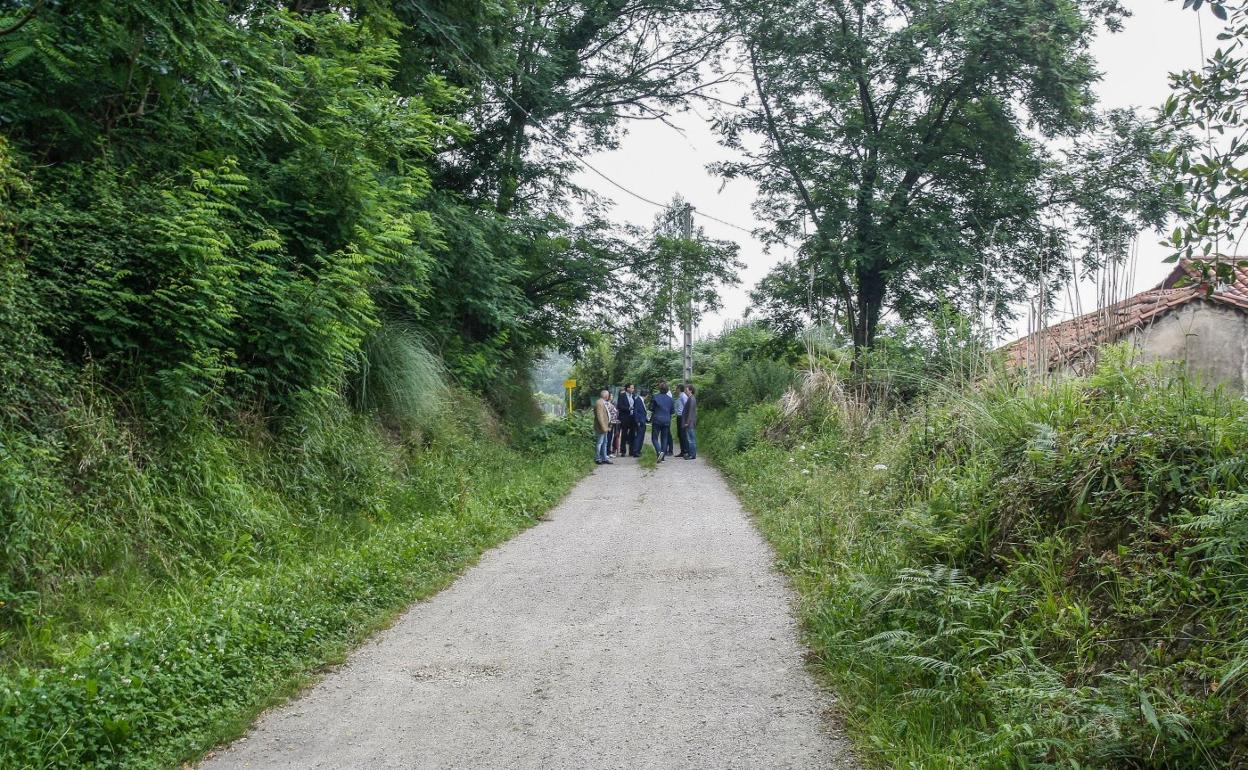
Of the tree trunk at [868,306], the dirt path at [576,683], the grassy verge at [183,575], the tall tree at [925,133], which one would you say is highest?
the tall tree at [925,133]

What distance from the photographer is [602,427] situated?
64.4 ft

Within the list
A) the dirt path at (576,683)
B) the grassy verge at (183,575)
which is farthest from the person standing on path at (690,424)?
the dirt path at (576,683)

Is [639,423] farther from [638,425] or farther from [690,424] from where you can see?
[690,424]

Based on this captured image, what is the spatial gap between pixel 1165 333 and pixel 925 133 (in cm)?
908

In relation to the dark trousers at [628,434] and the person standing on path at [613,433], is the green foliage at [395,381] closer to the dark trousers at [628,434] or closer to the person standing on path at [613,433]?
the person standing on path at [613,433]

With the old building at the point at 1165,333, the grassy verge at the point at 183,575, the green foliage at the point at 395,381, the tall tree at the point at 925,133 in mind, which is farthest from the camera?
the tall tree at the point at 925,133

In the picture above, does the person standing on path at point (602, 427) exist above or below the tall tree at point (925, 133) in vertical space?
below

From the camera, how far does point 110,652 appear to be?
4758 mm

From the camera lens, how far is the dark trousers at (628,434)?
866 inches

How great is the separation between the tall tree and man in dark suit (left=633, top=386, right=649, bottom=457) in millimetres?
5254

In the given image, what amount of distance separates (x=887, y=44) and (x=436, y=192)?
458 inches

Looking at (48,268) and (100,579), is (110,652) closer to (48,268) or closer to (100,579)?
(100,579)

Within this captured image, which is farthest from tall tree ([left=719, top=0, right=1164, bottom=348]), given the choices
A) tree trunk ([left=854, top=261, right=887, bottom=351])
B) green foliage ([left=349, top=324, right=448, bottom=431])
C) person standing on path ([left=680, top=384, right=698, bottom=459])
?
green foliage ([left=349, top=324, right=448, bottom=431])

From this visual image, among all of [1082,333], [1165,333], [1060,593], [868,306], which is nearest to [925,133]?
[868,306]
